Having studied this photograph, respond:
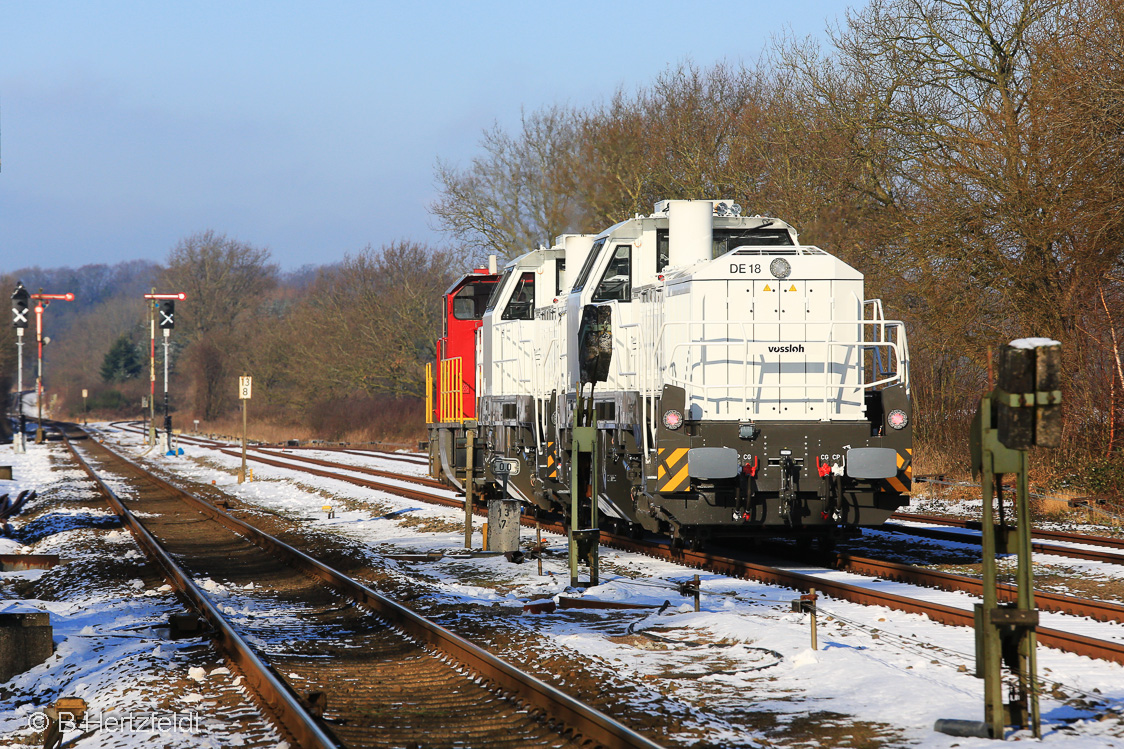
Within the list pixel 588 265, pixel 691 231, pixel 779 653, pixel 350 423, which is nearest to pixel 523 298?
pixel 588 265

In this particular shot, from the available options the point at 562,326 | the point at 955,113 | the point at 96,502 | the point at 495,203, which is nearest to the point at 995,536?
the point at 562,326

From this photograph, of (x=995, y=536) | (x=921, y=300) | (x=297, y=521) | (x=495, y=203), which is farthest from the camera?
(x=495, y=203)

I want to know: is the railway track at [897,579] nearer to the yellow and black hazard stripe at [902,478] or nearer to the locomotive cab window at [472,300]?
the yellow and black hazard stripe at [902,478]

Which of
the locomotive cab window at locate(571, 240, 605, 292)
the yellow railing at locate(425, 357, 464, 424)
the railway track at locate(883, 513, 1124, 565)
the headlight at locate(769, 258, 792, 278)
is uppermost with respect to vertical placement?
the locomotive cab window at locate(571, 240, 605, 292)

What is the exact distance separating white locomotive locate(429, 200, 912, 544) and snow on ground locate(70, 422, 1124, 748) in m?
0.82

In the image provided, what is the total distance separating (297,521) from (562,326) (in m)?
7.19

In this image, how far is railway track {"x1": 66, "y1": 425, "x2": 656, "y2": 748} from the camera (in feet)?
18.6

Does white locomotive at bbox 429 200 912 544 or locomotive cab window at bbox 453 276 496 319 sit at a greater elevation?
locomotive cab window at bbox 453 276 496 319

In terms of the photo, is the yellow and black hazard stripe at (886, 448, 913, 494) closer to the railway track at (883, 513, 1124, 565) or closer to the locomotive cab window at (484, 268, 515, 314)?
the railway track at (883, 513, 1124, 565)

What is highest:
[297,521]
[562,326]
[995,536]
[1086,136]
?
[1086,136]

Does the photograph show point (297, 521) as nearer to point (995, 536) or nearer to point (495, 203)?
point (995, 536)

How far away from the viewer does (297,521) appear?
59.5 feet

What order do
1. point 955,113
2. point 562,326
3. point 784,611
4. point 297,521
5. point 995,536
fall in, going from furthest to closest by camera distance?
point 955,113 → point 297,521 → point 562,326 → point 784,611 → point 995,536

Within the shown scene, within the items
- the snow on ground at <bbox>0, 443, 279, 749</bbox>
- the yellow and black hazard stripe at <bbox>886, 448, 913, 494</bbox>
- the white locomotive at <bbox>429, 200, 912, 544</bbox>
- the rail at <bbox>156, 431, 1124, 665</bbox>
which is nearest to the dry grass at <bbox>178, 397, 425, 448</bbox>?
the rail at <bbox>156, 431, 1124, 665</bbox>
